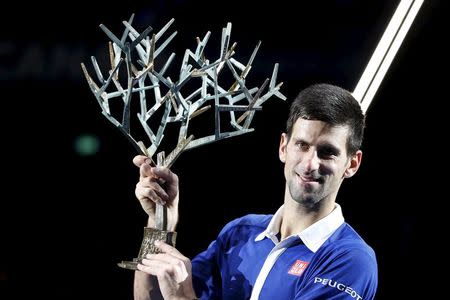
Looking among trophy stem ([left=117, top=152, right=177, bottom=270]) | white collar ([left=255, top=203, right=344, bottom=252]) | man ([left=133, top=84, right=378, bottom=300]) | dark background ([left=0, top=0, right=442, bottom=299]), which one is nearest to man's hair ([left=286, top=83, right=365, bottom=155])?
man ([left=133, top=84, right=378, bottom=300])

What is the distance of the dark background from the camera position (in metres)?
4.34

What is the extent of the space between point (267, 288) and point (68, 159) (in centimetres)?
240

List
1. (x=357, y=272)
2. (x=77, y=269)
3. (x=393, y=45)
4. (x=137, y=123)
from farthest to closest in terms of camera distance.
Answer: (x=77, y=269), (x=137, y=123), (x=393, y=45), (x=357, y=272)

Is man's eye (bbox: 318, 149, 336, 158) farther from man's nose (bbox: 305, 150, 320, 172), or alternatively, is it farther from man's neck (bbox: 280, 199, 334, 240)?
man's neck (bbox: 280, 199, 334, 240)

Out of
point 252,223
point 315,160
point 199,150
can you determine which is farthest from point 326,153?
point 199,150

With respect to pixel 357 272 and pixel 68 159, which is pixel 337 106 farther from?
pixel 68 159

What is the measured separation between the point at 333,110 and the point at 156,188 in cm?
58

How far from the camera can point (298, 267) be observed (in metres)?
2.44

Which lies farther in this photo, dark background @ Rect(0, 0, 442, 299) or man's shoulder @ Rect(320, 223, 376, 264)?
dark background @ Rect(0, 0, 442, 299)

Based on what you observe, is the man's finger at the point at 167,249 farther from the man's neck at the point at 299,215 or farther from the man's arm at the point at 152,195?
the man's neck at the point at 299,215

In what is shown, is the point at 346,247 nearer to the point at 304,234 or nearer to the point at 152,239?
the point at 304,234

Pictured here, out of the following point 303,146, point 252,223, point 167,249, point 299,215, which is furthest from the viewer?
point 252,223

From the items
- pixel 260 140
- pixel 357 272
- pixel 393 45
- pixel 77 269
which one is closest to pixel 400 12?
pixel 393 45

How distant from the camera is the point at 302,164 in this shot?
2.34 metres
